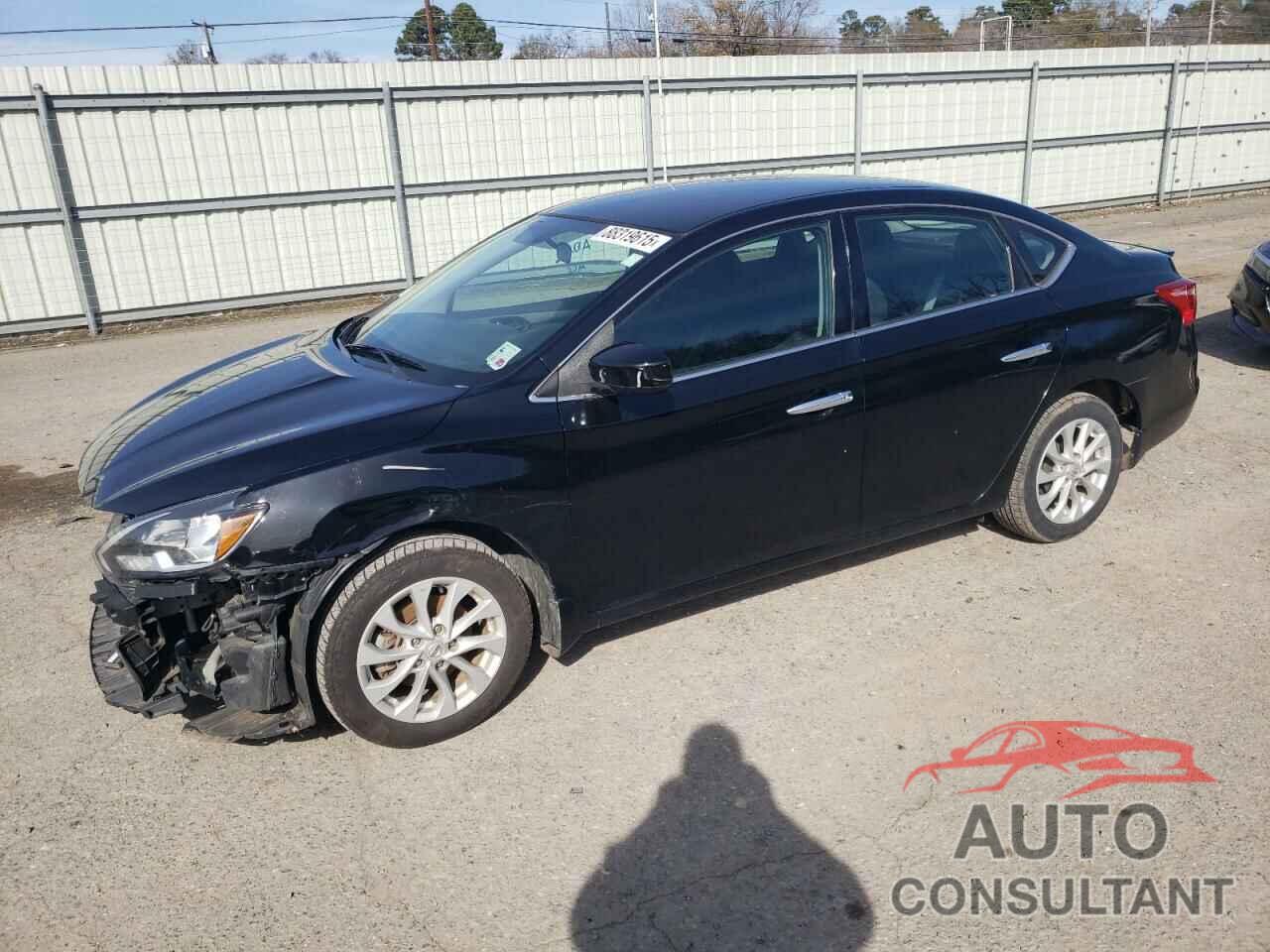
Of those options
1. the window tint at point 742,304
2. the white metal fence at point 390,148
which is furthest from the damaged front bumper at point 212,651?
the white metal fence at point 390,148

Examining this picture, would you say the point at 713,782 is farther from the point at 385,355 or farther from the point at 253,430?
the point at 385,355

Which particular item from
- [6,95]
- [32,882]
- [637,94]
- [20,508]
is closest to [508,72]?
[637,94]

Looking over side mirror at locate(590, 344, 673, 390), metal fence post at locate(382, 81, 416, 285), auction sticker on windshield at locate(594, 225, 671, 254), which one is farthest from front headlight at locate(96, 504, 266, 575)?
metal fence post at locate(382, 81, 416, 285)

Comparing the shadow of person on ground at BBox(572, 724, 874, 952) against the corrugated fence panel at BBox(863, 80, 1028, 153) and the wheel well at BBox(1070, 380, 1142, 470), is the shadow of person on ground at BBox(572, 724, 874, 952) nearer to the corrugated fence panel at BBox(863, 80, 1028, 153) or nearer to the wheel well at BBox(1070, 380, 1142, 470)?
the wheel well at BBox(1070, 380, 1142, 470)

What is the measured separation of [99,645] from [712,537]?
85.5 inches

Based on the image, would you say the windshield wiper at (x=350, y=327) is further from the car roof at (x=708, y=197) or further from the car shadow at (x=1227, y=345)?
the car shadow at (x=1227, y=345)

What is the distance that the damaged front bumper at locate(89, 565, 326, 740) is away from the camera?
3.19 metres

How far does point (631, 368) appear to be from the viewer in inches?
134

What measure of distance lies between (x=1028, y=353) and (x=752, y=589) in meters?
1.59

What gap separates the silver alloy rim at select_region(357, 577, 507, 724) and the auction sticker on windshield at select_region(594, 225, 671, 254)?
144 cm

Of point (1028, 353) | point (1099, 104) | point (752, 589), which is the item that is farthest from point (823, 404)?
point (1099, 104)

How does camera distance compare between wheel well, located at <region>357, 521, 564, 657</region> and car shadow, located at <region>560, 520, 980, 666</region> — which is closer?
wheel well, located at <region>357, 521, 564, 657</region>

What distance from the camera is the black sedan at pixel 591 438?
3.24m

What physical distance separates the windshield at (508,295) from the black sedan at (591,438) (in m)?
0.02
